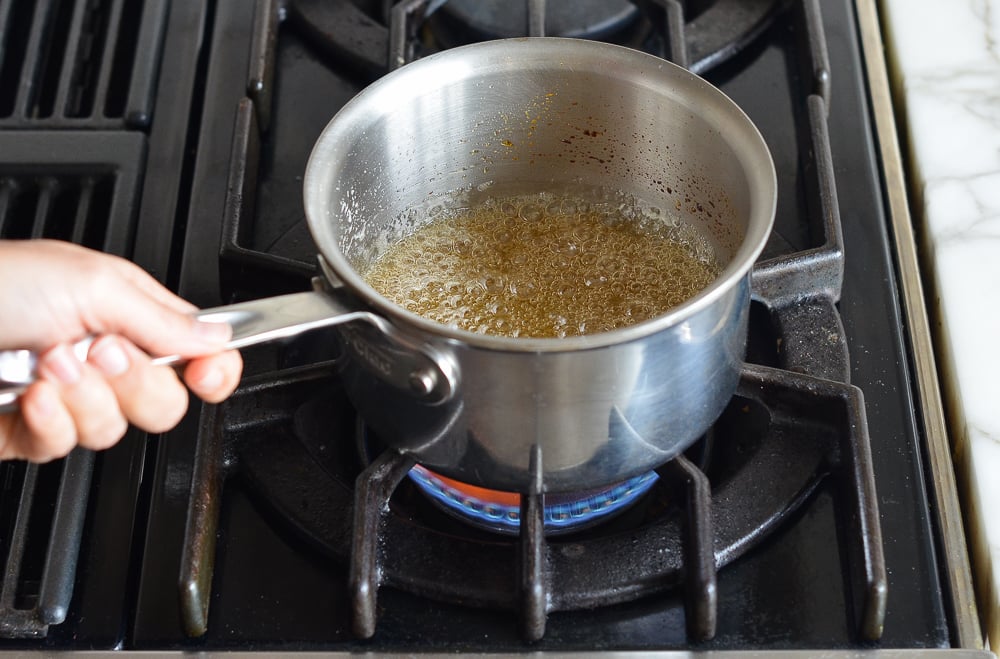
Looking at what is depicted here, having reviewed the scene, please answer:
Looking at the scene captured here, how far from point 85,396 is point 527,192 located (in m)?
0.35

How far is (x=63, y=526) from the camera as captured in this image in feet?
1.94

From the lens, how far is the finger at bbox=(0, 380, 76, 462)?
18.6 inches

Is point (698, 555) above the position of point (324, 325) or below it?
below

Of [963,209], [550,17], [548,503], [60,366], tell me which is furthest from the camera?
[550,17]

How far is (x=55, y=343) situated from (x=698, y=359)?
0.30 meters

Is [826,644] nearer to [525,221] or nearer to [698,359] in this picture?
[698,359]

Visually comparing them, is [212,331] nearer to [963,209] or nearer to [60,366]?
[60,366]

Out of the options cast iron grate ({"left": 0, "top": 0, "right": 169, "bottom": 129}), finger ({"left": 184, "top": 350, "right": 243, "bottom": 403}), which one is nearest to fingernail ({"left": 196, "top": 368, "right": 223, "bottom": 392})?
finger ({"left": 184, "top": 350, "right": 243, "bottom": 403})

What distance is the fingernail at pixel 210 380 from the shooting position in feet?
1.67

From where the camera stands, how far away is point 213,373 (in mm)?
511

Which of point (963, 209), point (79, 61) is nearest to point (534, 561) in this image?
point (963, 209)

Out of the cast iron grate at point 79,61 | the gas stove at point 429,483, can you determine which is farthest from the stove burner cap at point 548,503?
the cast iron grate at point 79,61

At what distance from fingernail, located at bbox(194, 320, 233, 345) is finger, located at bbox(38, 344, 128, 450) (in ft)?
0.16

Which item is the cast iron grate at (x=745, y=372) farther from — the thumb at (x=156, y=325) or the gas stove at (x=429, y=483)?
the thumb at (x=156, y=325)
